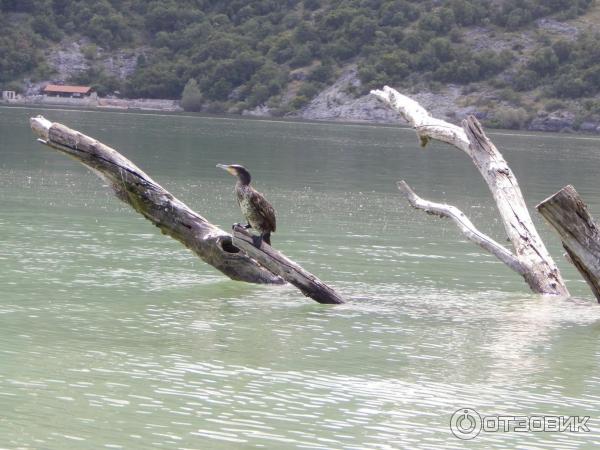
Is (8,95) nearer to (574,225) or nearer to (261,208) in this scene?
(261,208)

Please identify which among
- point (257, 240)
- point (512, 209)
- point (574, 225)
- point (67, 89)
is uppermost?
point (67, 89)

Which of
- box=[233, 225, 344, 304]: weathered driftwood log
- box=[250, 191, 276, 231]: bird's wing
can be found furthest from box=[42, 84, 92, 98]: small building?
box=[250, 191, 276, 231]: bird's wing

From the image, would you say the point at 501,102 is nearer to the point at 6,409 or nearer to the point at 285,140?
the point at 285,140

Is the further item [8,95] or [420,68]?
[8,95]

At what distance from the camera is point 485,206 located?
41.8 meters

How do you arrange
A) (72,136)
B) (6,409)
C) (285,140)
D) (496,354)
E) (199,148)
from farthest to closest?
1. (285,140)
2. (199,148)
3. (72,136)
4. (496,354)
5. (6,409)

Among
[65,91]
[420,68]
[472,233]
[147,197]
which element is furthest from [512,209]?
[65,91]

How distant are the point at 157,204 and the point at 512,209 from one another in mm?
5483

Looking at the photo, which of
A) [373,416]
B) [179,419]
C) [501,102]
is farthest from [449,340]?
[501,102]

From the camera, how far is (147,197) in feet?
66.1

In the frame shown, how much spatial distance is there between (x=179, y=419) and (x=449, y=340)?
5439 mm

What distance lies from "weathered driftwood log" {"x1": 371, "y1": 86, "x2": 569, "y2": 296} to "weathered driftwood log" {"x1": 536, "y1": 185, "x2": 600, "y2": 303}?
8.07 feet

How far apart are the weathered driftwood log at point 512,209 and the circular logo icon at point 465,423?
24.8 feet

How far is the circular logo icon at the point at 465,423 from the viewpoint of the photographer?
13.2 m
